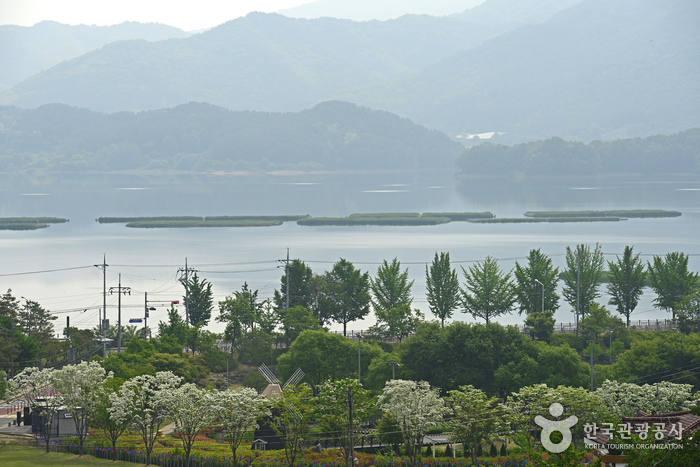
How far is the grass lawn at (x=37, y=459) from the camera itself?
35.5m

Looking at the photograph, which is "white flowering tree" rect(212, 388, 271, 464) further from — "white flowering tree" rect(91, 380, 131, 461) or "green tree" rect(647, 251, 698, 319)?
"green tree" rect(647, 251, 698, 319)

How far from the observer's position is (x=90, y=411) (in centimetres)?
3888

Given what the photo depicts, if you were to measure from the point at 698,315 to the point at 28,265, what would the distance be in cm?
8919

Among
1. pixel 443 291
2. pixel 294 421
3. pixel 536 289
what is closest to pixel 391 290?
pixel 443 291

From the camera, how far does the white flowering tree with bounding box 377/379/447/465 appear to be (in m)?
36.2

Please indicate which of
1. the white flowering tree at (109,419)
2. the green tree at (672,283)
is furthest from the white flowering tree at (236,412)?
the green tree at (672,283)

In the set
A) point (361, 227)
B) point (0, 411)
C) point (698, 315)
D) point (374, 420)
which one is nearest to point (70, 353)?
point (0, 411)

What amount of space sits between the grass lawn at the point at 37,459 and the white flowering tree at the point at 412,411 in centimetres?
1377

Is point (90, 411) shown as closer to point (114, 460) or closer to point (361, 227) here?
point (114, 460)

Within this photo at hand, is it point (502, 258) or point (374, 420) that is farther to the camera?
point (502, 258)

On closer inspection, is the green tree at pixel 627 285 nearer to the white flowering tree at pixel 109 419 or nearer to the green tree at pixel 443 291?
the green tree at pixel 443 291

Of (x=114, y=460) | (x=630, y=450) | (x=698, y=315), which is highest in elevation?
(x=698, y=315)

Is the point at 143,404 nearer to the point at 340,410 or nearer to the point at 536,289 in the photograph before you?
the point at 340,410

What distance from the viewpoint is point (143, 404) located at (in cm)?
3788
